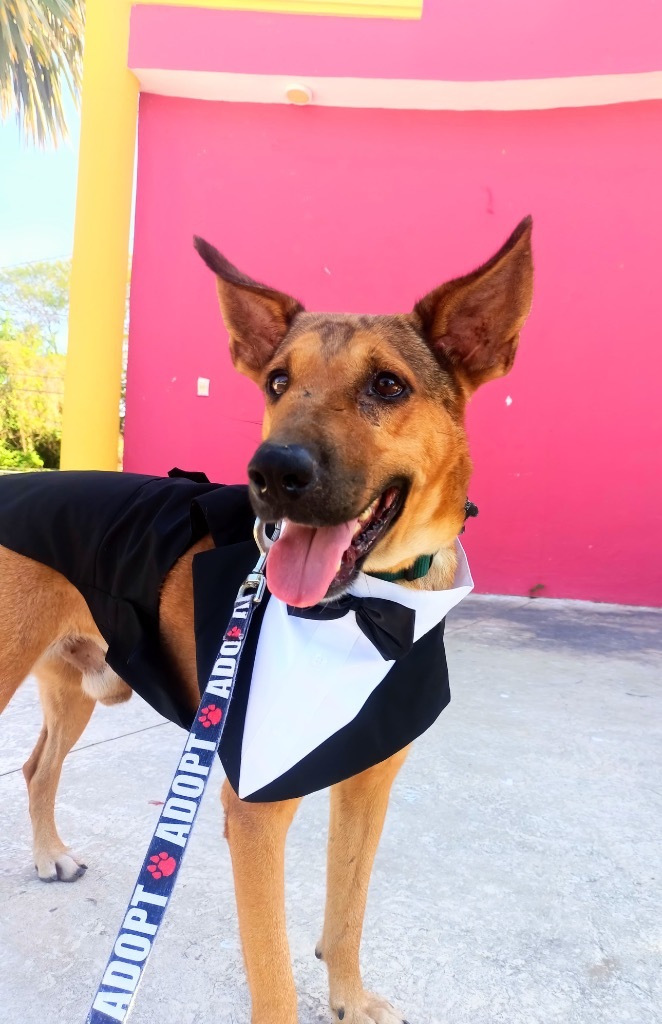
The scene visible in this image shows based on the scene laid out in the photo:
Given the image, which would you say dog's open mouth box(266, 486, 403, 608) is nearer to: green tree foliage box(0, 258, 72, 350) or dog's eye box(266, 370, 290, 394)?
dog's eye box(266, 370, 290, 394)

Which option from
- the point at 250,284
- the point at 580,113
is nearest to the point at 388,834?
the point at 250,284

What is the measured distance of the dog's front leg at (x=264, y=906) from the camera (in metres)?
1.68

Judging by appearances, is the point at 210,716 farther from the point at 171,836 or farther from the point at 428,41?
the point at 428,41

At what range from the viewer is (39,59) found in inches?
493

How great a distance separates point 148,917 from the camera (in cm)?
137

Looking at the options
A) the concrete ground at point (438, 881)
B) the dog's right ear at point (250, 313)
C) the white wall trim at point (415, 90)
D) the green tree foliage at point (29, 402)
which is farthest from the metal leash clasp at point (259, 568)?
the green tree foliage at point (29, 402)

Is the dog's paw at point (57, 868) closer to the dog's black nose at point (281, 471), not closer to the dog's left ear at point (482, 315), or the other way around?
the dog's black nose at point (281, 471)

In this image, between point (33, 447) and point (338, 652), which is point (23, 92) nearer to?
point (33, 447)

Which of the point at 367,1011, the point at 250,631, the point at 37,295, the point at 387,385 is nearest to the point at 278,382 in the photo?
the point at 387,385

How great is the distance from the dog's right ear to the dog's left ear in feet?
1.57

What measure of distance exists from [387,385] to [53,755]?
1894mm

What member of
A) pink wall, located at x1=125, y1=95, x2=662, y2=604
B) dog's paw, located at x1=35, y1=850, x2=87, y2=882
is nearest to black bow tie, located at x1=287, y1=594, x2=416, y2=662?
dog's paw, located at x1=35, y1=850, x2=87, y2=882

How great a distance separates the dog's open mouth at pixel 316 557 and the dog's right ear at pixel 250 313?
0.90 m

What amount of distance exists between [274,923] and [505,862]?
1.25 meters
